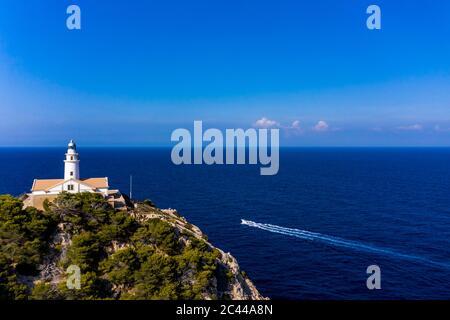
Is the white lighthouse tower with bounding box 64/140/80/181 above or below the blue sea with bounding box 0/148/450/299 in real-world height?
above

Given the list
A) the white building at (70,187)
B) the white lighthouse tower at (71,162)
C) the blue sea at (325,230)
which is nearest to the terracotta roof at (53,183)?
the white building at (70,187)

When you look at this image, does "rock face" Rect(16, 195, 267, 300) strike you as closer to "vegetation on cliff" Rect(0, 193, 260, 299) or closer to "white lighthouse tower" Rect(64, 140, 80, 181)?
"vegetation on cliff" Rect(0, 193, 260, 299)

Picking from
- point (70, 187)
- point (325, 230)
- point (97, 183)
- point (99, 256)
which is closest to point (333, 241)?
point (325, 230)

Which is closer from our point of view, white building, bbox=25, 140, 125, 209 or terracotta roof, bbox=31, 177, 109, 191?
white building, bbox=25, 140, 125, 209

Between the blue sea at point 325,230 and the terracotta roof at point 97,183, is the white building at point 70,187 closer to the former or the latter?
the terracotta roof at point 97,183

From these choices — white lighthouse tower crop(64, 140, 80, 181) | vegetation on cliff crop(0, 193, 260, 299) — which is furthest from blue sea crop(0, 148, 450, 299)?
white lighthouse tower crop(64, 140, 80, 181)

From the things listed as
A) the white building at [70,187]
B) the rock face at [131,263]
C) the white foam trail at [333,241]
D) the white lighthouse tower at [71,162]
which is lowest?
the white foam trail at [333,241]

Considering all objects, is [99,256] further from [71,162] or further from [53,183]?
[71,162]

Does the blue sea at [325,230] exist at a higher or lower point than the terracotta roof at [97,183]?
lower
